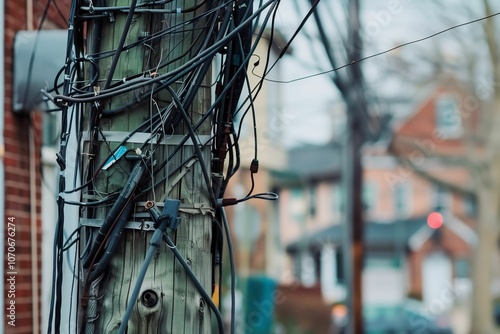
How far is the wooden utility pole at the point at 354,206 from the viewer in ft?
52.5

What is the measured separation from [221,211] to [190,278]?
19.1 inches

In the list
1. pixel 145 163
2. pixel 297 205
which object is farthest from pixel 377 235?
pixel 145 163

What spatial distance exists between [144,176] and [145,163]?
0.06 metres

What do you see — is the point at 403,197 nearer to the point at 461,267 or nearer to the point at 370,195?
the point at 370,195

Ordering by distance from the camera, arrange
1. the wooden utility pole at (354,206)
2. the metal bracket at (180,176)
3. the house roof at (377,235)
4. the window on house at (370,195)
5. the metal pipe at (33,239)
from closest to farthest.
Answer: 1. the metal bracket at (180,176)
2. the metal pipe at (33,239)
3. the wooden utility pole at (354,206)
4. the house roof at (377,235)
5. the window on house at (370,195)

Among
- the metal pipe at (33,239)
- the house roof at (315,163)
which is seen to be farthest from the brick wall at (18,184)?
the house roof at (315,163)

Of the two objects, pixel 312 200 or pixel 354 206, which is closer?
pixel 354 206

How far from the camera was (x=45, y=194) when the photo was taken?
7270 mm

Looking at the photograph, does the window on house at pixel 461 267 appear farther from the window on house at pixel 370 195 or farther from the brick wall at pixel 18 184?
the brick wall at pixel 18 184

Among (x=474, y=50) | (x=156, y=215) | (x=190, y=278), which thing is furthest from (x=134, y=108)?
(x=474, y=50)

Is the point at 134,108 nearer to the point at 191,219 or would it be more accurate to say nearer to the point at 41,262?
the point at 191,219

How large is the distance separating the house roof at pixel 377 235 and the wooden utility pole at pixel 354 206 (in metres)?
23.8

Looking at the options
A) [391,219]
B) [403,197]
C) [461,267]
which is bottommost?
[461,267]

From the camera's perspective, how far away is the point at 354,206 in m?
16.4
